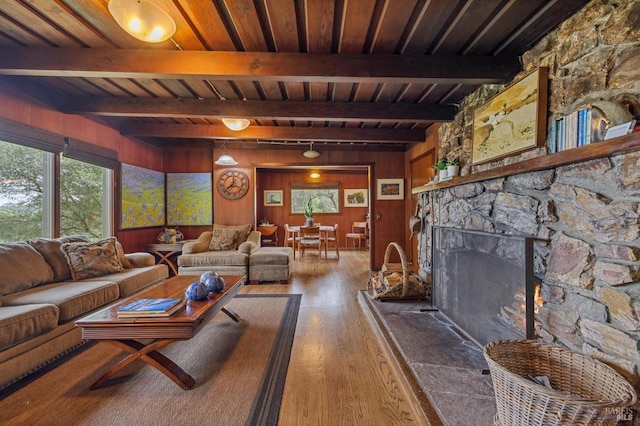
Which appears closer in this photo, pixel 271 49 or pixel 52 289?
pixel 271 49

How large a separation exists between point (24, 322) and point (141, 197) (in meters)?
2.99

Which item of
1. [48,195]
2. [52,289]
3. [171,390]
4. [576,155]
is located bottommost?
[171,390]

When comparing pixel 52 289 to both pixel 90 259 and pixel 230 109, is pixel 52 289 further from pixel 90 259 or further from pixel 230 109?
pixel 230 109

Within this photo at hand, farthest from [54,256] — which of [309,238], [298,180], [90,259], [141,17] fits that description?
[298,180]

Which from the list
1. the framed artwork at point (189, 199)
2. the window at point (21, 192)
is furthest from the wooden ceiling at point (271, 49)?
the framed artwork at point (189, 199)

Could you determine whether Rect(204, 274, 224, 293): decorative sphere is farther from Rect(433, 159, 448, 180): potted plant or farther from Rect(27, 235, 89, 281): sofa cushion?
Rect(433, 159, 448, 180): potted plant

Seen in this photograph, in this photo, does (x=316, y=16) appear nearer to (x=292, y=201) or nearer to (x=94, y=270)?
(x=94, y=270)

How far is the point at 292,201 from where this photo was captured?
7766 mm

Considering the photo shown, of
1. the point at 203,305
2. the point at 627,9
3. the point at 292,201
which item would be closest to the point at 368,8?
the point at 627,9

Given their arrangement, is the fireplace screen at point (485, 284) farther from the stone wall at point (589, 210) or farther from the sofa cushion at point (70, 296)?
the sofa cushion at point (70, 296)

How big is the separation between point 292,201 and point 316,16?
20.2 ft

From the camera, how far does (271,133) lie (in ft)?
13.3

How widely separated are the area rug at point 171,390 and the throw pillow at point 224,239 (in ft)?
7.36

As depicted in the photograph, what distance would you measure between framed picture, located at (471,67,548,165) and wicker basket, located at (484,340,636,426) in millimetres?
1302
